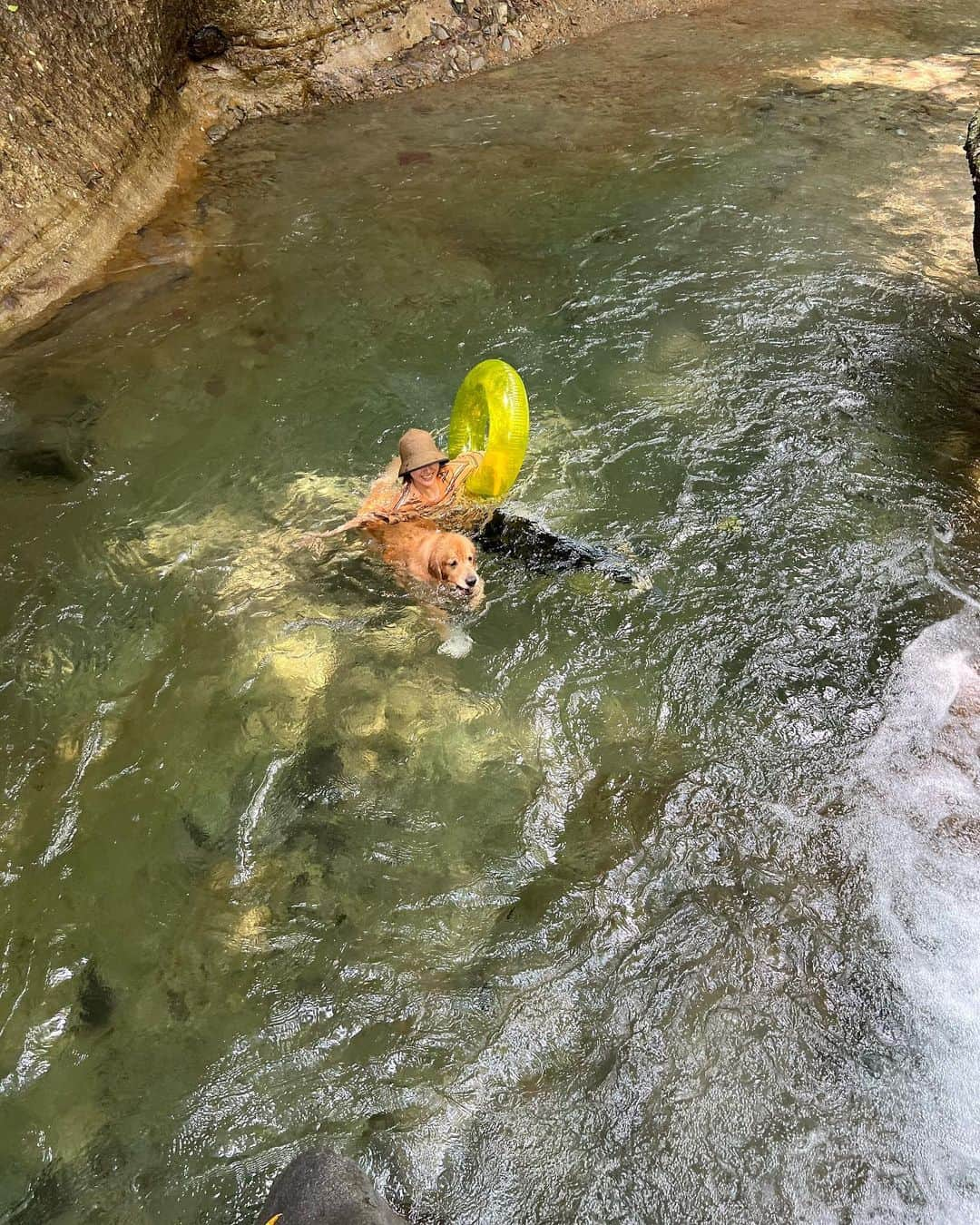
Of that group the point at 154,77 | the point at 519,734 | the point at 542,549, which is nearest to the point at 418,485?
the point at 542,549

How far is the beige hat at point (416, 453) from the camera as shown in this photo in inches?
203

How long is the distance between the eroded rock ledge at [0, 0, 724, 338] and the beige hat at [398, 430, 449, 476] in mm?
4894

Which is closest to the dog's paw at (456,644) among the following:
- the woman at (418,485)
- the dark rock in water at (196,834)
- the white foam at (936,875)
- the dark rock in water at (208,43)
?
the woman at (418,485)

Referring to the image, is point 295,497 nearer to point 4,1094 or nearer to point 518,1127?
point 4,1094

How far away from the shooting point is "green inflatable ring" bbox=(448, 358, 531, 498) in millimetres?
5320

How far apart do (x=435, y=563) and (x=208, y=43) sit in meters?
9.70

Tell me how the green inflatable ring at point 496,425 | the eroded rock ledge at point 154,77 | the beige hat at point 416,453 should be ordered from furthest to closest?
the eroded rock ledge at point 154,77 < the green inflatable ring at point 496,425 < the beige hat at point 416,453

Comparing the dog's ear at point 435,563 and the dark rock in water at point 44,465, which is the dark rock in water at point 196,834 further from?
the dark rock in water at point 44,465

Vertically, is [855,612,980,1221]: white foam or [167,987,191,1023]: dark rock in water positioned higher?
[167,987,191,1023]: dark rock in water

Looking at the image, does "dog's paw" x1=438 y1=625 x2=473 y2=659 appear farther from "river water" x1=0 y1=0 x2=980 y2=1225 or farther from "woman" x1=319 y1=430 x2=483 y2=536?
"woman" x1=319 y1=430 x2=483 y2=536

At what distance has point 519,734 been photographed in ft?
15.7

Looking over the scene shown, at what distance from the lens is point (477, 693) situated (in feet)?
16.5

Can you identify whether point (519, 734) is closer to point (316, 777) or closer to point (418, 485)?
point (316, 777)

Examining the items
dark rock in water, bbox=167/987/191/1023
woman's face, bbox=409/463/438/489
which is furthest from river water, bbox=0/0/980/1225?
woman's face, bbox=409/463/438/489
